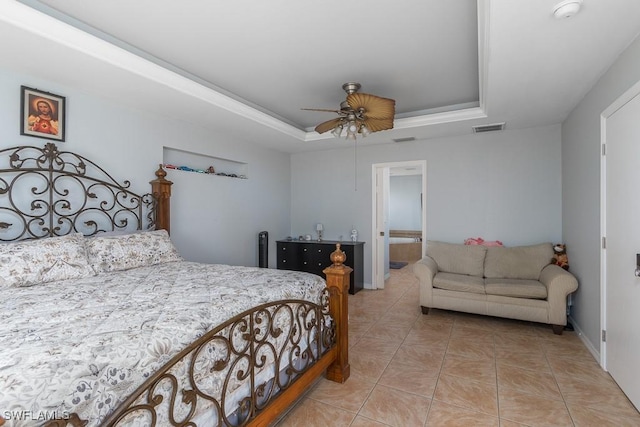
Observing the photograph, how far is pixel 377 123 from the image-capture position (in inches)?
121

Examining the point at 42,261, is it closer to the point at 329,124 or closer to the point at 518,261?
the point at 329,124

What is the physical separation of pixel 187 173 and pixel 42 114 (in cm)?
143

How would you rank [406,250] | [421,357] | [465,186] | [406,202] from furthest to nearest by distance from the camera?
1. [406,202]
2. [406,250]
3. [465,186]
4. [421,357]

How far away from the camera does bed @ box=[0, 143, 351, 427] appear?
3.18 feet

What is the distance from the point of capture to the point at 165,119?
3.51m

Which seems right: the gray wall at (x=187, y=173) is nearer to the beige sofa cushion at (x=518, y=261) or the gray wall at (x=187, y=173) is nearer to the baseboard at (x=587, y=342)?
the beige sofa cushion at (x=518, y=261)

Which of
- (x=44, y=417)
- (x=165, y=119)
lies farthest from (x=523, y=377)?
(x=165, y=119)

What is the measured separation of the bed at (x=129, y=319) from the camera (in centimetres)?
97

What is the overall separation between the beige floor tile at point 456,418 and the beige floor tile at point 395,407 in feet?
0.17

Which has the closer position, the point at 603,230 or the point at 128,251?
the point at 603,230

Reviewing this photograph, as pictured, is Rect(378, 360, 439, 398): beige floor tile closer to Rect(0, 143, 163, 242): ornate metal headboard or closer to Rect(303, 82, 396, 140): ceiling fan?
Rect(303, 82, 396, 140): ceiling fan

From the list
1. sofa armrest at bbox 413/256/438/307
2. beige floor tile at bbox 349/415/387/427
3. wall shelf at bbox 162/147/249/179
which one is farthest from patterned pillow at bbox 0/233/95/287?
sofa armrest at bbox 413/256/438/307

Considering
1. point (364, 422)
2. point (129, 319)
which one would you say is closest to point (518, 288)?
point (364, 422)

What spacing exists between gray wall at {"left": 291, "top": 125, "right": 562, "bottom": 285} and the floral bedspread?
10.2 feet
